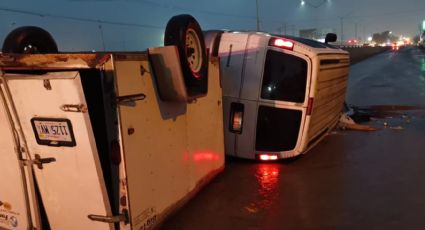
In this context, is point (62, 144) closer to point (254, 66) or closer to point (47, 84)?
point (47, 84)

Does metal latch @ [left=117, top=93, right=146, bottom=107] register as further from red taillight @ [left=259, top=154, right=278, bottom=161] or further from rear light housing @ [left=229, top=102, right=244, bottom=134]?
red taillight @ [left=259, top=154, right=278, bottom=161]

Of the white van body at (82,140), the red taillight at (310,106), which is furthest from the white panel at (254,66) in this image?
the white van body at (82,140)

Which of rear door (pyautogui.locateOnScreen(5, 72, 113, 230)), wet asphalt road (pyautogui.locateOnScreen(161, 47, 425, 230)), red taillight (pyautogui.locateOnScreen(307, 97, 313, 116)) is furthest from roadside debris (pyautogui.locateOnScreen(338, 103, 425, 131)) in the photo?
rear door (pyautogui.locateOnScreen(5, 72, 113, 230))

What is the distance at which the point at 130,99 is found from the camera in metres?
3.41

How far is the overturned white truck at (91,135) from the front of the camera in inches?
126

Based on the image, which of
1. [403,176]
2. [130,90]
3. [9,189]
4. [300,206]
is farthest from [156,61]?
[403,176]

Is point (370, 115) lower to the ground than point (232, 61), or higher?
lower

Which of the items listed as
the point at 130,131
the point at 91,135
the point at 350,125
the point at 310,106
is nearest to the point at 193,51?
the point at 130,131

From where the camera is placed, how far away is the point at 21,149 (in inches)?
136

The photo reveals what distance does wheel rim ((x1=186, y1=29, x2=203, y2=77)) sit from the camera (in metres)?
4.25

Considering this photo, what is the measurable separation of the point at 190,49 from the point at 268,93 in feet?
6.27

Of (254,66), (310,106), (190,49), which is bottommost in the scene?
(310,106)

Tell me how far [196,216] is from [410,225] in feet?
7.18

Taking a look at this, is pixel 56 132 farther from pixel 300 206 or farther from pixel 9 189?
pixel 300 206
